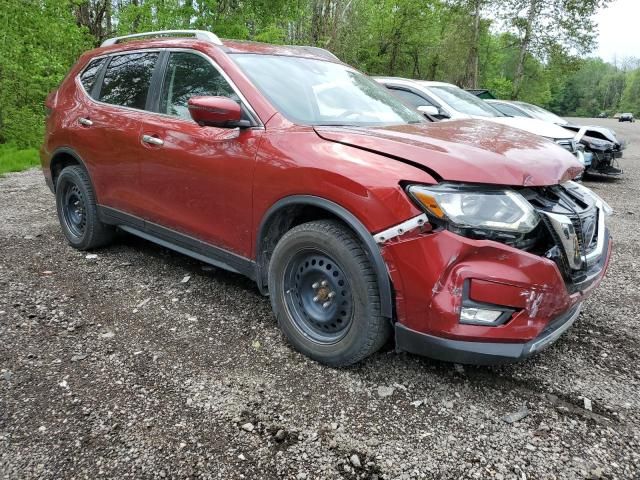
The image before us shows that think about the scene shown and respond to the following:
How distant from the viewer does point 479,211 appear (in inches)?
85.5

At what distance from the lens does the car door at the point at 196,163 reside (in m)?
2.93

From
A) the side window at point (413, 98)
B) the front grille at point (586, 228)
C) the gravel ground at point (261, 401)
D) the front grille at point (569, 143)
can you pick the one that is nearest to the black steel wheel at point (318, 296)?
the gravel ground at point (261, 401)

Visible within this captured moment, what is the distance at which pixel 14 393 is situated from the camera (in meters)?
2.43

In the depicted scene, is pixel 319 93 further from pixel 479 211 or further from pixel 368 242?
pixel 479 211

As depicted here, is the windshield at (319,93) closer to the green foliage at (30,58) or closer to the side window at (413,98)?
the side window at (413,98)

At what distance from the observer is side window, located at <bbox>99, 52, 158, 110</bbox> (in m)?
3.71

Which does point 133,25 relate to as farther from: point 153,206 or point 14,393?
point 14,393

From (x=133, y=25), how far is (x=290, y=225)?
12026mm

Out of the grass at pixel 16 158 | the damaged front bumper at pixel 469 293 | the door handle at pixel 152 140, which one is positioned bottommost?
the grass at pixel 16 158

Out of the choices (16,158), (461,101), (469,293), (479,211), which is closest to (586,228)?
(479,211)

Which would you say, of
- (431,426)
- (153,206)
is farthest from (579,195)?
(153,206)

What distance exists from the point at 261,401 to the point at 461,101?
7.04 m

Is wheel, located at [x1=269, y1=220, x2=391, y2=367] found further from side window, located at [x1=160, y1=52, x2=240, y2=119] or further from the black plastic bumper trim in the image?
side window, located at [x1=160, y1=52, x2=240, y2=119]

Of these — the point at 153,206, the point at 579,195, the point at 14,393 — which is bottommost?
the point at 14,393
